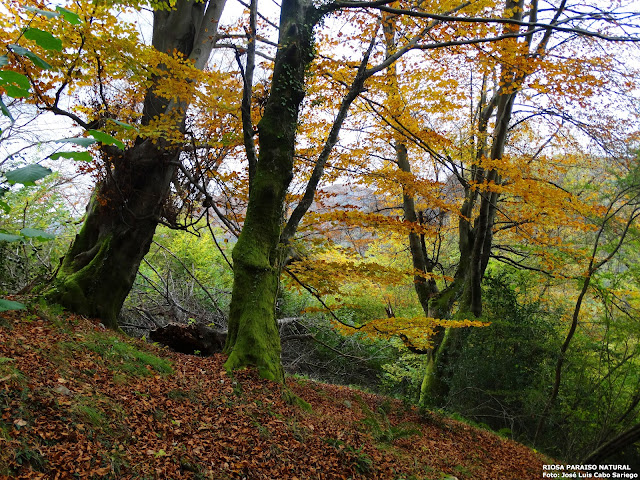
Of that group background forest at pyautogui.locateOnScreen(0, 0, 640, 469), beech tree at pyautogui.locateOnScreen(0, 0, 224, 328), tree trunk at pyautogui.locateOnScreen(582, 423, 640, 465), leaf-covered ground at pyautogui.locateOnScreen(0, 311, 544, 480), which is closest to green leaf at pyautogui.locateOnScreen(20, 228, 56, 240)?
leaf-covered ground at pyautogui.locateOnScreen(0, 311, 544, 480)

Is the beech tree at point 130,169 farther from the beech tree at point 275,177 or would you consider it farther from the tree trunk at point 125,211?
the beech tree at point 275,177

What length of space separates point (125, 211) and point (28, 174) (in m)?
5.75

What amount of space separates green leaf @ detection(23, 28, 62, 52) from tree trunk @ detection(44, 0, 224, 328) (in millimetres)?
5160

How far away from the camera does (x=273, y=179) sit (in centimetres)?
528

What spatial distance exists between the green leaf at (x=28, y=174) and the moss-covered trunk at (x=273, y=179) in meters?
4.23

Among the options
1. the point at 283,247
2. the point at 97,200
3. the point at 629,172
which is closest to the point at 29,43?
the point at 97,200

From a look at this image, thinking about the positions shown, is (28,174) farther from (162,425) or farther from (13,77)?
(162,425)

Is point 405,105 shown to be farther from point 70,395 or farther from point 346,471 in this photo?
point 70,395

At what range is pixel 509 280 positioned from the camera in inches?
408

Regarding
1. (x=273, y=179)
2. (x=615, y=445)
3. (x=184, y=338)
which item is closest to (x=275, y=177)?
(x=273, y=179)

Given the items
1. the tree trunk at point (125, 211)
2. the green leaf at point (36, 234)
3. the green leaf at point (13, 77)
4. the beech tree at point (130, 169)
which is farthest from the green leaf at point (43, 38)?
the tree trunk at point (125, 211)

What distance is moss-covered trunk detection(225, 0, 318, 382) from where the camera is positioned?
199 inches

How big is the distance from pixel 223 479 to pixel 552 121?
8.91 metres

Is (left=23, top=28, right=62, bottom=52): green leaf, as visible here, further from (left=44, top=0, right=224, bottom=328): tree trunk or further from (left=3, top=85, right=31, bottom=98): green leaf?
(left=44, top=0, right=224, bottom=328): tree trunk
